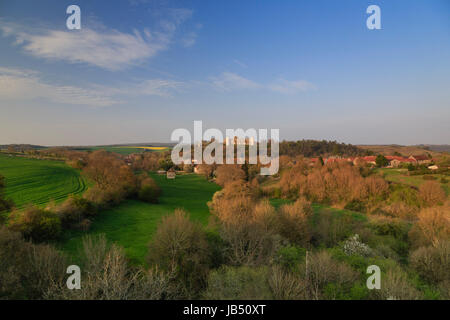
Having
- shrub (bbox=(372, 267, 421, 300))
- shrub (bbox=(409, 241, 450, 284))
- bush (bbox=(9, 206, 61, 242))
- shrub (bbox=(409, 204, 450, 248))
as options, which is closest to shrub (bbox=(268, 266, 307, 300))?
shrub (bbox=(372, 267, 421, 300))

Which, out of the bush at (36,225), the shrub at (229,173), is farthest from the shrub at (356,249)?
the shrub at (229,173)

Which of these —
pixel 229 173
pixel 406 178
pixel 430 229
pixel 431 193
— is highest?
pixel 229 173

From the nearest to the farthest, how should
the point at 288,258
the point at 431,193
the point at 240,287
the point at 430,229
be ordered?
1. the point at 240,287
2. the point at 288,258
3. the point at 430,229
4. the point at 431,193

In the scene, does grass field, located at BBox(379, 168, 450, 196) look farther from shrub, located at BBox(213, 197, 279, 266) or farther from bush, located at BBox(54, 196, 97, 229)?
bush, located at BBox(54, 196, 97, 229)

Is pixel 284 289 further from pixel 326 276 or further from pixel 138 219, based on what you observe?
pixel 138 219

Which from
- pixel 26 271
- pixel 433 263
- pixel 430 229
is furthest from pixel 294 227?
pixel 26 271

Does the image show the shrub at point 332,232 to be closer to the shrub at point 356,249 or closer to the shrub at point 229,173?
the shrub at point 356,249

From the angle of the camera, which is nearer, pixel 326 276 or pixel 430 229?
pixel 326 276
